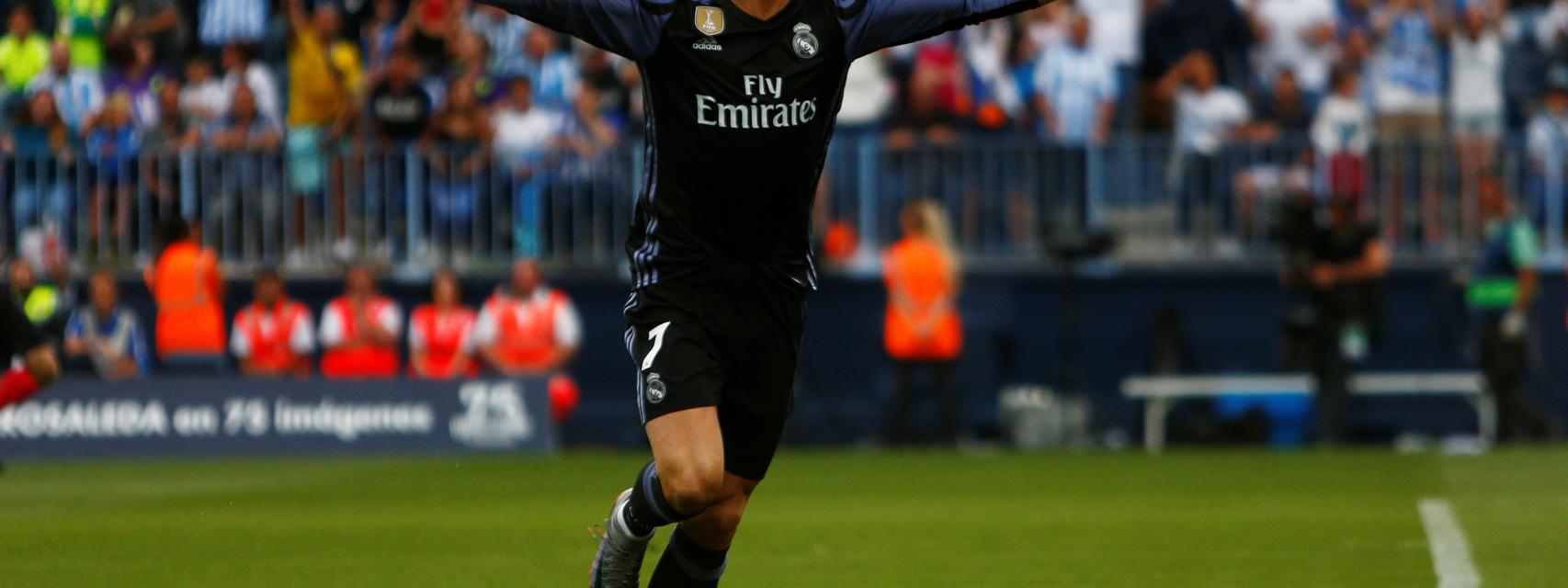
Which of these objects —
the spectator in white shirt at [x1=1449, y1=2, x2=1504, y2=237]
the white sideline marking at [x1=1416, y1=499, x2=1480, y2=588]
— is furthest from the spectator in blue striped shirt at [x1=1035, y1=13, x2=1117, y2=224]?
the white sideline marking at [x1=1416, y1=499, x2=1480, y2=588]

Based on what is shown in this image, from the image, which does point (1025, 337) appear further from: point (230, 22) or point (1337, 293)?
point (230, 22)

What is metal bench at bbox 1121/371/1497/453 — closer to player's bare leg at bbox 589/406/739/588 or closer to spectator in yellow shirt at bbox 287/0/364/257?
spectator in yellow shirt at bbox 287/0/364/257

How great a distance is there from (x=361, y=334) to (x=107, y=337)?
2.28m

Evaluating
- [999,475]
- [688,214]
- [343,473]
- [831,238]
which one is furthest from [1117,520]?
[831,238]

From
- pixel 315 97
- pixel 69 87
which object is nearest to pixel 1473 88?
pixel 315 97

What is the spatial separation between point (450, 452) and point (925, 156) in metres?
5.26

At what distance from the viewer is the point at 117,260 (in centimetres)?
2114

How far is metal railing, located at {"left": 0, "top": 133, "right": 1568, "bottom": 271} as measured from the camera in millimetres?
20422

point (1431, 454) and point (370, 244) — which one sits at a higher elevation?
point (370, 244)

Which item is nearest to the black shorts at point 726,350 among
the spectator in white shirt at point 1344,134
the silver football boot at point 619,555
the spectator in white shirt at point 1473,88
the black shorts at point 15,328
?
the silver football boot at point 619,555

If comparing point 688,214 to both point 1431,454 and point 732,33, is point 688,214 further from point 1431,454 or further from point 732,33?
point 1431,454

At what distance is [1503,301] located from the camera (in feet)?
62.2

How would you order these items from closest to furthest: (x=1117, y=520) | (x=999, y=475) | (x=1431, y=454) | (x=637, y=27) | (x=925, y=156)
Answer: (x=637, y=27) < (x=1117, y=520) < (x=999, y=475) < (x=1431, y=454) < (x=925, y=156)

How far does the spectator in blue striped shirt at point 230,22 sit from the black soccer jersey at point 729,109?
Answer: 53.4 ft
